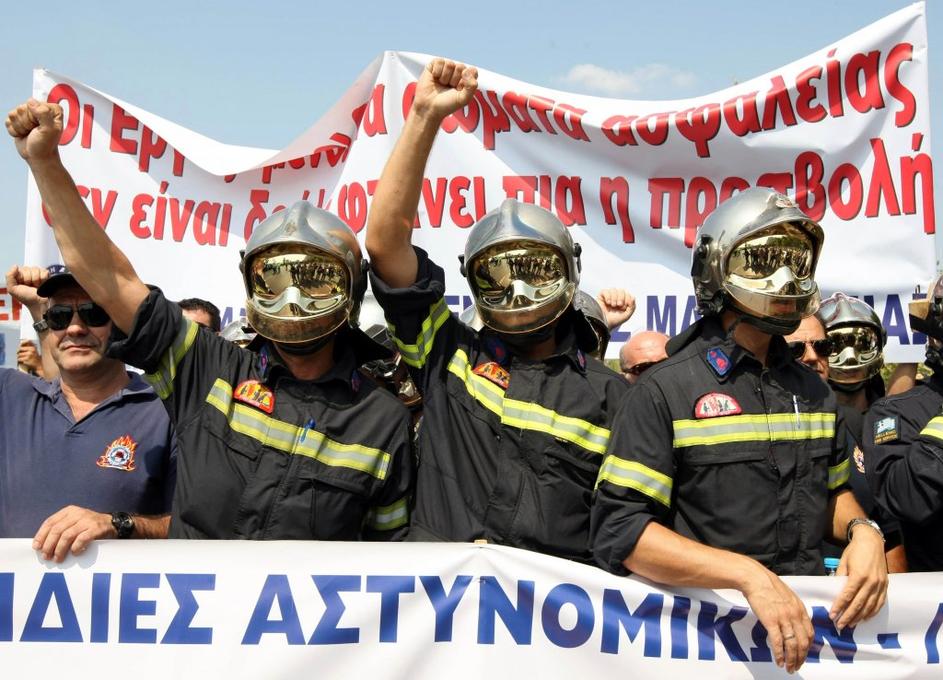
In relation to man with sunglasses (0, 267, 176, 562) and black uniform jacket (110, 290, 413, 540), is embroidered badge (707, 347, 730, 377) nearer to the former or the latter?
black uniform jacket (110, 290, 413, 540)

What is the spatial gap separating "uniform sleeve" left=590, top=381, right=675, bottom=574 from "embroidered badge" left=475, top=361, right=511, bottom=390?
0.56 metres

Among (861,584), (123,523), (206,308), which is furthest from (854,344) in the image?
(123,523)

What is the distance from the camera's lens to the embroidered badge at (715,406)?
3557mm

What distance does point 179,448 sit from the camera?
12.6 ft

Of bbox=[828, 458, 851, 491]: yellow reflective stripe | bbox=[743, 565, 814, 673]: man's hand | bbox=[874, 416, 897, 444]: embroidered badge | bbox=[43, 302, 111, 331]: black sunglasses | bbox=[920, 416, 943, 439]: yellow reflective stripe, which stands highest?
bbox=[43, 302, 111, 331]: black sunglasses

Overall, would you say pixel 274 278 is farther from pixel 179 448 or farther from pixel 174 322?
pixel 179 448

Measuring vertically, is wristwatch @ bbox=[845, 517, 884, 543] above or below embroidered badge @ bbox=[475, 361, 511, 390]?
below

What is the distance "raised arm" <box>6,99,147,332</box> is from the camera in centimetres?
365

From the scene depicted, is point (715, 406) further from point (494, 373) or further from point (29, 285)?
point (29, 285)

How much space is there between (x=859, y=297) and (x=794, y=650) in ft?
12.8

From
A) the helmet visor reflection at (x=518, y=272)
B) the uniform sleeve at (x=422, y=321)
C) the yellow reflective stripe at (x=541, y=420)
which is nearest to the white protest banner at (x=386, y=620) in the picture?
the yellow reflective stripe at (x=541, y=420)

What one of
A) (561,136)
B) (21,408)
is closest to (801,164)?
(561,136)

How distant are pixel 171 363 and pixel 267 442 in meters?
0.45

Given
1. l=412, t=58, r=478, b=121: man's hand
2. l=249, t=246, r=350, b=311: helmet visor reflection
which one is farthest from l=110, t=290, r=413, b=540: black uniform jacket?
l=412, t=58, r=478, b=121: man's hand
